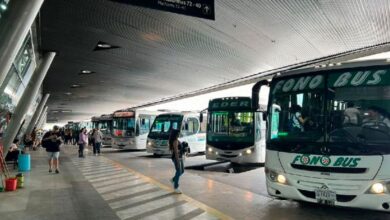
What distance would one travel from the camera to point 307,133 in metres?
6.95

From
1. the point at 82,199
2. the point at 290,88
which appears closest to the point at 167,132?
the point at 82,199

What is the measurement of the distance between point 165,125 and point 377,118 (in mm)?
15553

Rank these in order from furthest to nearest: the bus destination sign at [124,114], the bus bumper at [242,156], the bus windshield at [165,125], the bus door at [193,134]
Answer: the bus destination sign at [124,114] < the bus door at [193,134] < the bus windshield at [165,125] < the bus bumper at [242,156]

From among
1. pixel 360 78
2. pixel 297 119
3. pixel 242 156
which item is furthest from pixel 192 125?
pixel 360 78

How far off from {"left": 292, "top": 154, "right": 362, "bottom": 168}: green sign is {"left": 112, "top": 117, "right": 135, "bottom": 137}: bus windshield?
1921cm

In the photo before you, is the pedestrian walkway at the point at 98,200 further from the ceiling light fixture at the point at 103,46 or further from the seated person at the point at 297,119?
the ceiling light fixture at the point at 103,46

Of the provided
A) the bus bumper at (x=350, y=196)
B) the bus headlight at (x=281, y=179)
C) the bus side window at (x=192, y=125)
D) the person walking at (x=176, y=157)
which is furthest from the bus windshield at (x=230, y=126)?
the bus bumper at (x=350, y=196)

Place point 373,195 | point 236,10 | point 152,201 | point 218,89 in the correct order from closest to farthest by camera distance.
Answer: point 373,195
point 152,201
point 236,10
point 218,89

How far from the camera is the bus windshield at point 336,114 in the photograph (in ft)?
20.8

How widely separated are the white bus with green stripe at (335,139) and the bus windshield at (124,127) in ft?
60.3

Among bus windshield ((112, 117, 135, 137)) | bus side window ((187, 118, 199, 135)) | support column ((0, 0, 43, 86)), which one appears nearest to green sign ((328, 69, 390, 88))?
support column ((0, 0, 43, 86))

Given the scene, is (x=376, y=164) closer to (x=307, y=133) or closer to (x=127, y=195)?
(x=307, y=133)

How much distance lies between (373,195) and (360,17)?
316 inches

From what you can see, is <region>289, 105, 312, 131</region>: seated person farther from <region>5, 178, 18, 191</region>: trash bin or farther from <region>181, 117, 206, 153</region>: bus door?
<region>181, 117, 206, 153</region>: bus door
